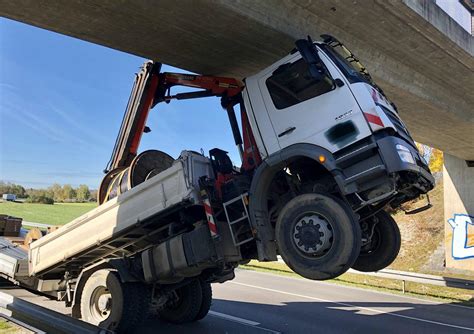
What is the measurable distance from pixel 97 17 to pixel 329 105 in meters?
3.26

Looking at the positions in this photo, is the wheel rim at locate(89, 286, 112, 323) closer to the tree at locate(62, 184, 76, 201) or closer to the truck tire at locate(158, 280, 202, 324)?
the truck tire at locate(158, 280, 202, 324)

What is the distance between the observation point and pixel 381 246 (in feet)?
18.7

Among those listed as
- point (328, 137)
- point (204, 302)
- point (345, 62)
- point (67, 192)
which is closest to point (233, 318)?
point (204, 302)

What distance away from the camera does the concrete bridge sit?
5.43 m

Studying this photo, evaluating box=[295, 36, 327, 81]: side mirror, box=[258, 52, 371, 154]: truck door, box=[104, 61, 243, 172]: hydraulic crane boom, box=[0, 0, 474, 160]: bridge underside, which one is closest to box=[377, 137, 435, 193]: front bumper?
box=[258, 52, 371, 154]: truck door

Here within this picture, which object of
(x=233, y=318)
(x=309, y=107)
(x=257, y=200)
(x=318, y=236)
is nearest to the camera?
(x=318, y=236)

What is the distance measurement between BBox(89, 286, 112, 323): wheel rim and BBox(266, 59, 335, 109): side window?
11.8 ft

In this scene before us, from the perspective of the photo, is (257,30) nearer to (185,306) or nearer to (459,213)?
(185,306)

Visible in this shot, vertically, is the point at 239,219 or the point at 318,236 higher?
the point at 239,219

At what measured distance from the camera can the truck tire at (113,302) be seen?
5.68m

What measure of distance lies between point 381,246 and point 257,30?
3506 millimetres

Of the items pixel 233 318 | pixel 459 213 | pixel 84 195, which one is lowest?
pixel 233 318

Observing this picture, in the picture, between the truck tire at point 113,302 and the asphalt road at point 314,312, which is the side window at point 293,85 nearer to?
the truck tire at point 113,302

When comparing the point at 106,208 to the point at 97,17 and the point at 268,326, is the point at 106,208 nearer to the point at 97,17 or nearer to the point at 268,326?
the point at 97,17
